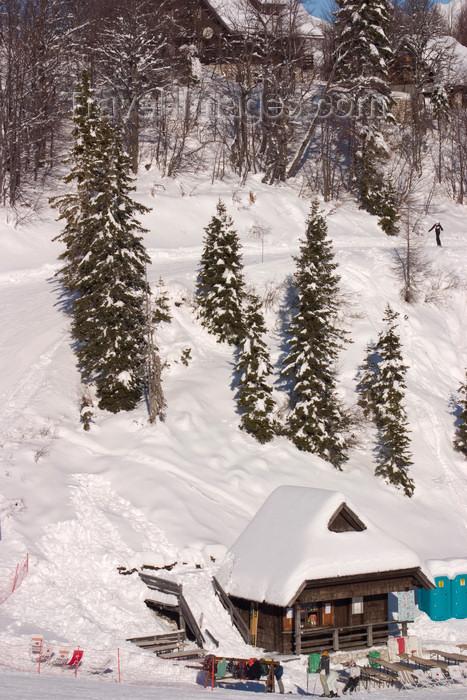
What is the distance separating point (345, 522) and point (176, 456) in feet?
26.5

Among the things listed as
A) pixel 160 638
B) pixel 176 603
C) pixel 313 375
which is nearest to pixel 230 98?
pixel 313 375

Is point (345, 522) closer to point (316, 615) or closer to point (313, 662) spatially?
point (316, 615)

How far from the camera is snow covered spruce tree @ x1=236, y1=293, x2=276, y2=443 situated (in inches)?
1136

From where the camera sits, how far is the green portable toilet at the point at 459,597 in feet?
72.6

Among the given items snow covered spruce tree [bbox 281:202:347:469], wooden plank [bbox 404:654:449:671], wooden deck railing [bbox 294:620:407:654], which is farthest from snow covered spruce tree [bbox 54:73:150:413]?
wooden plank [bbox 404:654:449:671]

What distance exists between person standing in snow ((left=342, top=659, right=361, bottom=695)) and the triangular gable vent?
11.6ft

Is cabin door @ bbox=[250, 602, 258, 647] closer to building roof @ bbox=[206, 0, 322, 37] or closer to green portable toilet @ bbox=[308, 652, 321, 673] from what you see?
green portable toilet @ bbox=[308, 652, 321, 673]

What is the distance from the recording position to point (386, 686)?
17.1 m

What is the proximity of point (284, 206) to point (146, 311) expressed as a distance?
888 inches

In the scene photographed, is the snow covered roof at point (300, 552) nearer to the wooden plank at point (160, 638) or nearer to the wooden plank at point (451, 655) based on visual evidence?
the wooden plank at point (160, 638)

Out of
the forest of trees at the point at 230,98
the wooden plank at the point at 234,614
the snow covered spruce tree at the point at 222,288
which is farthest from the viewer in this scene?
the forest of trees at the point at 230,98

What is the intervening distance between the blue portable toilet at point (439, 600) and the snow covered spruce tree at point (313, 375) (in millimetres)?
7904

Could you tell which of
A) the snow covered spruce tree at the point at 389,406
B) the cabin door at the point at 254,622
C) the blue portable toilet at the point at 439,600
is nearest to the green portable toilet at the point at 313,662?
the cabin door at the point at 254,622

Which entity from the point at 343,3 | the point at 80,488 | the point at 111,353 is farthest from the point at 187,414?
the point at 343,3
